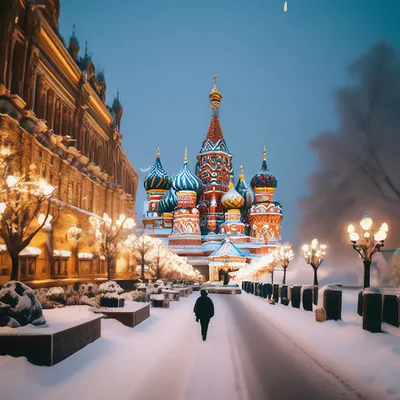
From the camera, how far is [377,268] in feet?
169

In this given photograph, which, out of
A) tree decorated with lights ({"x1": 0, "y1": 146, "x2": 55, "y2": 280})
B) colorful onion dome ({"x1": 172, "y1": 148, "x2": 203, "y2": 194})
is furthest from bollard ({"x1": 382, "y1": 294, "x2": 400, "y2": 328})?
colorful onion dome ({"x1": 172, "y1": 148, "x2": 203, "y2": 194})

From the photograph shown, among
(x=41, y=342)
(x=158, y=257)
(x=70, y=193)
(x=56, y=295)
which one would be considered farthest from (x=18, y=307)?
(x=158, y=257)

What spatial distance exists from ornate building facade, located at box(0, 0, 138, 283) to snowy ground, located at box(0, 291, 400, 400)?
15.2m

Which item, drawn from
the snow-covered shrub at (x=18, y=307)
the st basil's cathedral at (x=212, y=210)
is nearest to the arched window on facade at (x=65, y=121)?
the snow-covered shrub at (x=18, y=307)

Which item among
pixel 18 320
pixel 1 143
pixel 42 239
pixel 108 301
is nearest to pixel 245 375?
pixel 18 320

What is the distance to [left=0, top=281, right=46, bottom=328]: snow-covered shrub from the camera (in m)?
8.37

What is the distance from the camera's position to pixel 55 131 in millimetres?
34844

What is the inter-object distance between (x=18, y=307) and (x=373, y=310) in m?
9.24

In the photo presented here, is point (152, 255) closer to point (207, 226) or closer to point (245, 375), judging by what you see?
point (245, 375)

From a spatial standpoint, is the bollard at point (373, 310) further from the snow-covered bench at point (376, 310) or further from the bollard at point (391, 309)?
the bollard at point (391, 309)

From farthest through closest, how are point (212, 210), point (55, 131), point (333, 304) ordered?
point (212, 210) < point (55, 131) < point (333, 304)

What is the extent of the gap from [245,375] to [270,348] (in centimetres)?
327

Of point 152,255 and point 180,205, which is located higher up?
point 180,205

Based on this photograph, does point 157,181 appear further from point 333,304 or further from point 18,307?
point 18,307
